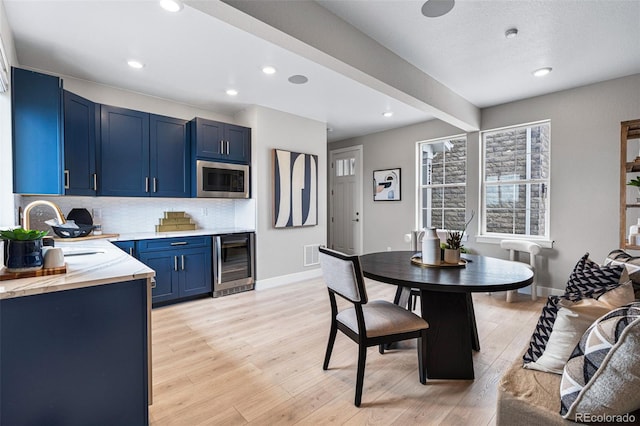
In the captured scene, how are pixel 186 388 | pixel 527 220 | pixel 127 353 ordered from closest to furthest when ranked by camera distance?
pixel 127 353 → pixel 186 388 → pixel 527 220

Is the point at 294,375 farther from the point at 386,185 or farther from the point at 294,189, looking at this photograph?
the point at 386,185

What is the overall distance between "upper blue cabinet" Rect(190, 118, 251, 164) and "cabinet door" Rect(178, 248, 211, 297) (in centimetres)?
121

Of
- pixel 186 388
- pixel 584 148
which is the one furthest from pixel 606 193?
pixel 186 388

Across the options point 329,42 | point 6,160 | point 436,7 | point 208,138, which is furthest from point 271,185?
point 436,7

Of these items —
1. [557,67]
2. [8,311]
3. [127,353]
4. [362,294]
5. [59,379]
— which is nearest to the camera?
[8,311]

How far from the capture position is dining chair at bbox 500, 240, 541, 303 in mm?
3598

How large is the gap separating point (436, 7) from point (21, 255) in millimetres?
2820

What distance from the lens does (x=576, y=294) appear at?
140cm

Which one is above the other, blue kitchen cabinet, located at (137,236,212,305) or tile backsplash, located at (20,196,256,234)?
tile backsplash, located at (20,196,256,234)

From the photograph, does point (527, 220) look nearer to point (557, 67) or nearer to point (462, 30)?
point (557, 67)

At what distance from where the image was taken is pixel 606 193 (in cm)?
334

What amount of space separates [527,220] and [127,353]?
4494 millimetres

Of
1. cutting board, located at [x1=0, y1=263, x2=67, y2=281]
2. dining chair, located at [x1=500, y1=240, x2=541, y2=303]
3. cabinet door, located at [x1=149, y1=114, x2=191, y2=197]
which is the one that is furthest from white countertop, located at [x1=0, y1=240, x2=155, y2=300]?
dining chair, located at [x1=500, y1=240, x2=541, y2=303]

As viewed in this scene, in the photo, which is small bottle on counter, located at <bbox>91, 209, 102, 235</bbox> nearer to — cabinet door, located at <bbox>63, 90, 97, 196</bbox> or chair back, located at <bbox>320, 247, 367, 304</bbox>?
cabinet door, located at <bbox>63, 90, 97, 196</bbox>
